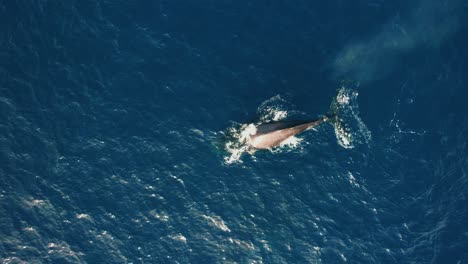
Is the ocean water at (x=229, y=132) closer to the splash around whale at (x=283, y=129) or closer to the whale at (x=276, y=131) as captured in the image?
the splash around whale at (x=283, y=129)

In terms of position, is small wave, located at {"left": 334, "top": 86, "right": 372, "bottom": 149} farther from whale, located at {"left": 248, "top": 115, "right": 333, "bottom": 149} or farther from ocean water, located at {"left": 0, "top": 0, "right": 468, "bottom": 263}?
whale, located at {"left": 248, "top": 115, "right": 333, "bottom": 149}

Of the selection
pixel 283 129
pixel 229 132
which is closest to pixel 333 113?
pixel 283 129

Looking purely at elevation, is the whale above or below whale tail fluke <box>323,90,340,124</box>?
below

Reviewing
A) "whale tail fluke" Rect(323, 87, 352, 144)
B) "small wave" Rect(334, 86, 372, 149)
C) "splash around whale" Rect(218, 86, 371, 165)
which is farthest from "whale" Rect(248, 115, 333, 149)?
"small wave" Rect(334, 86, 372, 149)

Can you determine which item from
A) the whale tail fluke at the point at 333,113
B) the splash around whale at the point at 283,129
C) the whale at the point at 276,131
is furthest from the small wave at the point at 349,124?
the whale at the point at 276,131

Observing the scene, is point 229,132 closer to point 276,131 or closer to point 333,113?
point 276,131

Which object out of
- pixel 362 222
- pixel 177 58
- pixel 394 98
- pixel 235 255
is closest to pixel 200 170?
pixel 235 255

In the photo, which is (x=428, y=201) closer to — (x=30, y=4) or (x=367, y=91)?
(x=367, y=91)
